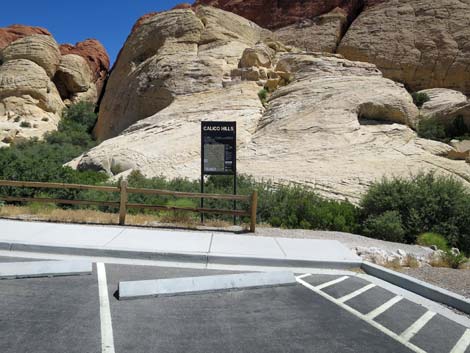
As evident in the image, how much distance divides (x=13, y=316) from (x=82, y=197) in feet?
28.3

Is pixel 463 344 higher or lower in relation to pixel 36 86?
lower

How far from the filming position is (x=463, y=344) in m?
4.02

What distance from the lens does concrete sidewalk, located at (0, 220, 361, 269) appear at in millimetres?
6883

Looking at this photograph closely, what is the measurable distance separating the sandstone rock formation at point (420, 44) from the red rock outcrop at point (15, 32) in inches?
1998

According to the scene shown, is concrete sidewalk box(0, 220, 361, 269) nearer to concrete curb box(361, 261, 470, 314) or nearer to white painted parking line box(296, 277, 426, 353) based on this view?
concrete curb box(361, 261, 470, 314)

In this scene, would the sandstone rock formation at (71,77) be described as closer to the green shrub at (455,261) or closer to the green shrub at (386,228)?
the green shrub at (386,228)

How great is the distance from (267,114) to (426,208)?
42.8 feet

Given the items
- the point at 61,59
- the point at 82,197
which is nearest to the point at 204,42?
the point at 82,197

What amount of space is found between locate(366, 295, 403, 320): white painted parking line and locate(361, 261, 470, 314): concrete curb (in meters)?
0.47

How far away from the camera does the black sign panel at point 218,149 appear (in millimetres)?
10477

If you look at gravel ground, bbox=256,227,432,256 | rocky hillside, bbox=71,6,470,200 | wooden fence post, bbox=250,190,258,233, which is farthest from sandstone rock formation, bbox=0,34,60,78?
gravel ground, bbox=256,227,432,256

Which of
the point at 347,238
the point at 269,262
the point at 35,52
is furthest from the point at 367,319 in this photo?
the point at 35,52

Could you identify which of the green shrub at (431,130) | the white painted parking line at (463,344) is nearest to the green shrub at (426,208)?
the white painted parking line at (463,344)

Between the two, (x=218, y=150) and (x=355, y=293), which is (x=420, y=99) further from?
(x=355, y=293)
